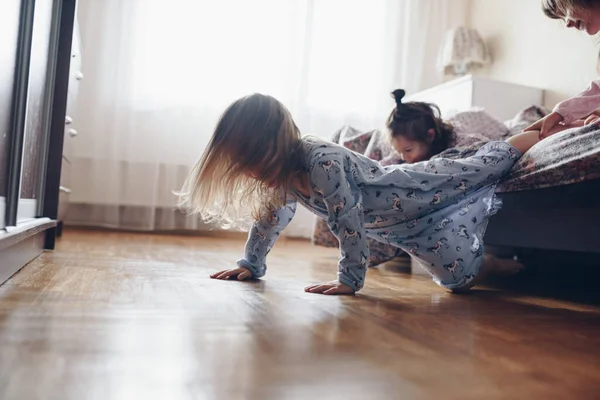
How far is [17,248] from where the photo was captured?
3.70ft

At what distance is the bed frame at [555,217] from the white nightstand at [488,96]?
1.15m

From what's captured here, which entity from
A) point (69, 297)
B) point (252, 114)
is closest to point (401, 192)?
point (252, 114)

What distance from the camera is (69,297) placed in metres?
0.89

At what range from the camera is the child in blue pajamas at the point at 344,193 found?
1123mm

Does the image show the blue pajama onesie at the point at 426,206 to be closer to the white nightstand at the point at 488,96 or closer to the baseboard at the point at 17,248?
the baseboard at the point at 17,248

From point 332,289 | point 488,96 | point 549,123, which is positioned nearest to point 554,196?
point 549,123

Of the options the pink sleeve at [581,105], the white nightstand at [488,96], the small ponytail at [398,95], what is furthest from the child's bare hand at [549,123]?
the white nightstand at [488,96]

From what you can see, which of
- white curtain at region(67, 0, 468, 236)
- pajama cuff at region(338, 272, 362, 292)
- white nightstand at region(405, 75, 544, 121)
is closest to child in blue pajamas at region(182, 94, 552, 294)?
pajama cuff at region(338, 272, 362, 292)

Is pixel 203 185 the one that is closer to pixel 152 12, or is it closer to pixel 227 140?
pixel 227 140

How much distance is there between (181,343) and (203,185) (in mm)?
544

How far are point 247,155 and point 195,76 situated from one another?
200 centimetres

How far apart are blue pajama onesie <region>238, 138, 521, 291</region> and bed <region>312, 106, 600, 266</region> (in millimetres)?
64

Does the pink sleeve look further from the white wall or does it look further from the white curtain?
the white curtain

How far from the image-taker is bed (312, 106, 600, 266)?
1121 millimetres
